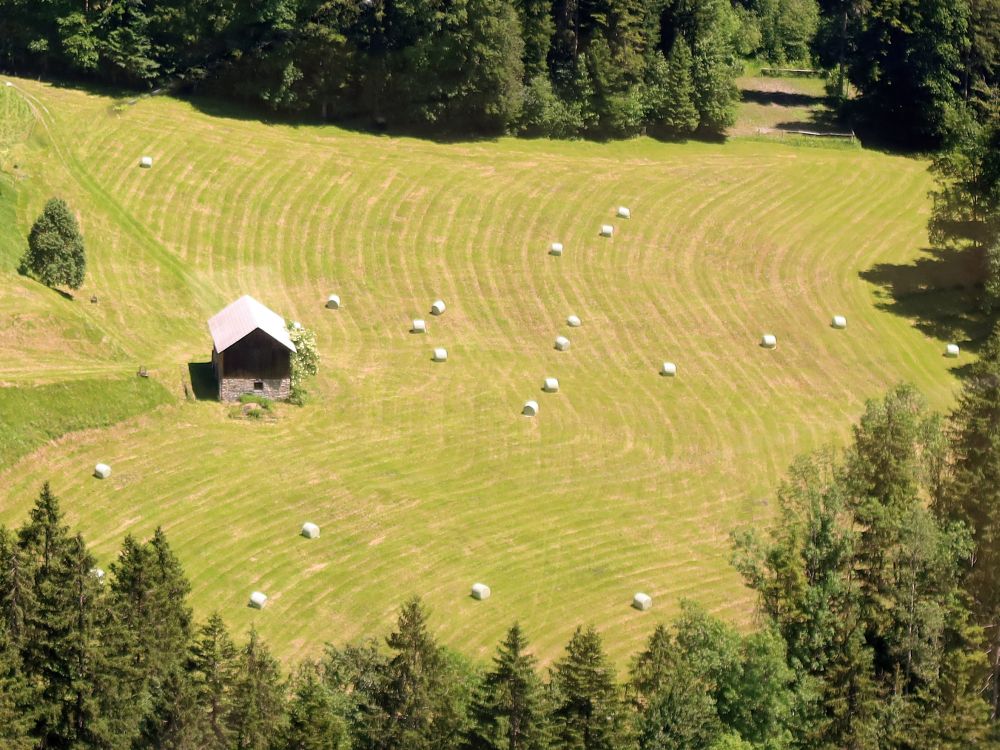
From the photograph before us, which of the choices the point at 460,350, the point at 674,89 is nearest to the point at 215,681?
the point at 460,350

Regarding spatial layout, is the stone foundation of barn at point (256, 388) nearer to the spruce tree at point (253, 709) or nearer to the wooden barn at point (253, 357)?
the wooden barn at point (253, 357)

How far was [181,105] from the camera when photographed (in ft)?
383

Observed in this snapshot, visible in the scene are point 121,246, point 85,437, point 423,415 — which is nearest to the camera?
point 85,437

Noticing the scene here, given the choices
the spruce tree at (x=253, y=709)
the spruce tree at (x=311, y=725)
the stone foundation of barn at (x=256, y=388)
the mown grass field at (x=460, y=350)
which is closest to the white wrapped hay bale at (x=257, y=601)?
the mown grass field at (x=460, y=350)

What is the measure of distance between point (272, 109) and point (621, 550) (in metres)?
55.4

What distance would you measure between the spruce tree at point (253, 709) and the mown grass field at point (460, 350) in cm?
988

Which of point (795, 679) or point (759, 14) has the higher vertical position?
point (759, 14)

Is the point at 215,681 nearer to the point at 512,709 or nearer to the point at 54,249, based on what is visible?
the point at 512,709

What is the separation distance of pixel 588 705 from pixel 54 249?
154 ft

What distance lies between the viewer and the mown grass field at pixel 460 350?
73875 mm

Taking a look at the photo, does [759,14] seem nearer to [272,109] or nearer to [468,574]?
[272,109]

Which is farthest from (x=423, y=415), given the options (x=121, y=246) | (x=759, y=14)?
(x=759, y=14)

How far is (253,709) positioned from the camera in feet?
187

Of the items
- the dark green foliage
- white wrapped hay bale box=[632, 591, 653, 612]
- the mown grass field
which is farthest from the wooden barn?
white wrapped hay bale box=[632, 591, 653, 612]
